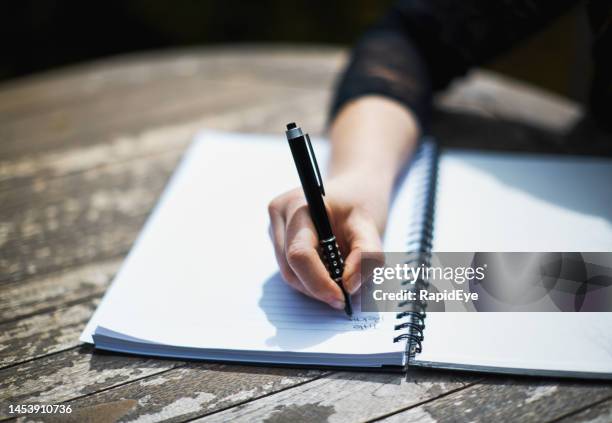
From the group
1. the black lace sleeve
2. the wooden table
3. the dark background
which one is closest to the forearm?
the black lace sleeve

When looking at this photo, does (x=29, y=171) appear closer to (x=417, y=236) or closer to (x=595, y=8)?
(x=417, y=236)

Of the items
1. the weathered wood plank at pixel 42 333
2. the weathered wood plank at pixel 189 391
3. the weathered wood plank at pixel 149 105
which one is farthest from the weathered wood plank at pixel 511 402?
the weathered wood plank at pixel 149 105

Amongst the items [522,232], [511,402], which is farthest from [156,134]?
[511,402]

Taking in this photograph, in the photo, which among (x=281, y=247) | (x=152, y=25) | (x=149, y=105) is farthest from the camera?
(x=152, y=25)

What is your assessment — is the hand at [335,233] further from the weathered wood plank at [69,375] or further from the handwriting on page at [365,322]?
the weathered wood plank at [69,375]

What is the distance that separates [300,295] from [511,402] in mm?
228

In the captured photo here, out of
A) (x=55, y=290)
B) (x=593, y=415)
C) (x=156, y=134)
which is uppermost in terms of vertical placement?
(x=156, y=134)

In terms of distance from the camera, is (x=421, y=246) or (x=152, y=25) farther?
(x=152, y=25)

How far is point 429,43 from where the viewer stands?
99 cm

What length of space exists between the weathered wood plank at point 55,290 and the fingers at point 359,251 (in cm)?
31

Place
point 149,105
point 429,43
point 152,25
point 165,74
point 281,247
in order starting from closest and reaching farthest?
point 281,247 < point 429,43 < point 149,105 < point 165,74 < point 152,25

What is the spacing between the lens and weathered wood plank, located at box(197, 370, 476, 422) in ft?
1.63

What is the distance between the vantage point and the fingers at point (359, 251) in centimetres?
56

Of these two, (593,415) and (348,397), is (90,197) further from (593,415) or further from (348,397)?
(593,415)
